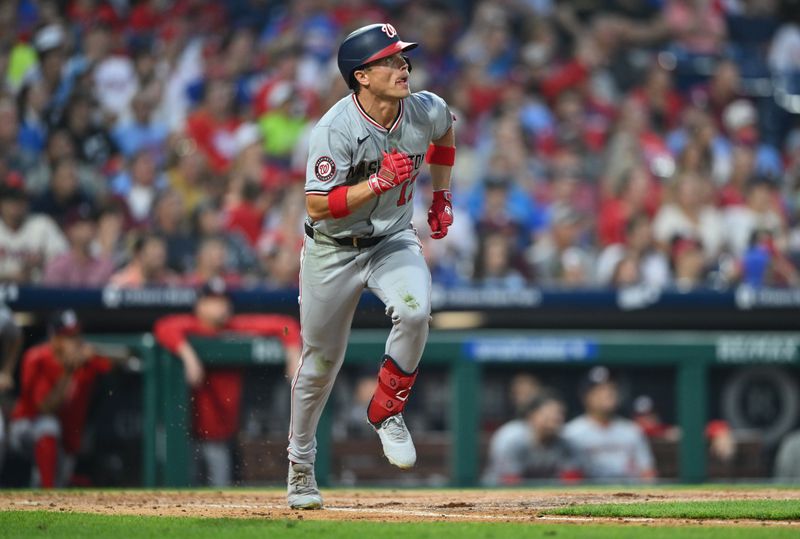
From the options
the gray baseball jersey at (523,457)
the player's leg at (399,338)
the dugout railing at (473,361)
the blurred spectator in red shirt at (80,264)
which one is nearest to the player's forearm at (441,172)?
the player's leg at (399,338)

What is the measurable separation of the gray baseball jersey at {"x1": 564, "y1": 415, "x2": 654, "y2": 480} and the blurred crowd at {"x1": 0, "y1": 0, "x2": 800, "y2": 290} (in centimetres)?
112

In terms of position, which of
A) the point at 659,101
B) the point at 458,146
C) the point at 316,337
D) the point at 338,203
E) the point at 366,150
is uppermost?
the point at 659,101

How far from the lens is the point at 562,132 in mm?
12445

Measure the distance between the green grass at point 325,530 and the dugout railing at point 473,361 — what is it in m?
3.79

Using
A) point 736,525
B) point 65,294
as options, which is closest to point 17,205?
point 65,294

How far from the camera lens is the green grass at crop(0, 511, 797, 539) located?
4.93 metres

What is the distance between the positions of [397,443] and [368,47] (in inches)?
64.9

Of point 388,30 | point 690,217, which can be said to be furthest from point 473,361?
point 388,30

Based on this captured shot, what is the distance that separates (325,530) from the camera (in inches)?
201

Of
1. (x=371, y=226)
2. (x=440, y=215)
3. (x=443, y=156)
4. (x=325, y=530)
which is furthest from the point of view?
(x=443, y=156)

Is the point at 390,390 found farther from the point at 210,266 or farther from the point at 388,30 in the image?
the point at 210,266

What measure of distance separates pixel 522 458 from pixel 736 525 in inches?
165

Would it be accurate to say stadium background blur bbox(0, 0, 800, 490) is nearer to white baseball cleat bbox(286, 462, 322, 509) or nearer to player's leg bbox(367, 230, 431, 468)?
white baseball cleat bbox(286, 462, 322, 509)

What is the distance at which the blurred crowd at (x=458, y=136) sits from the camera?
10.3 m
